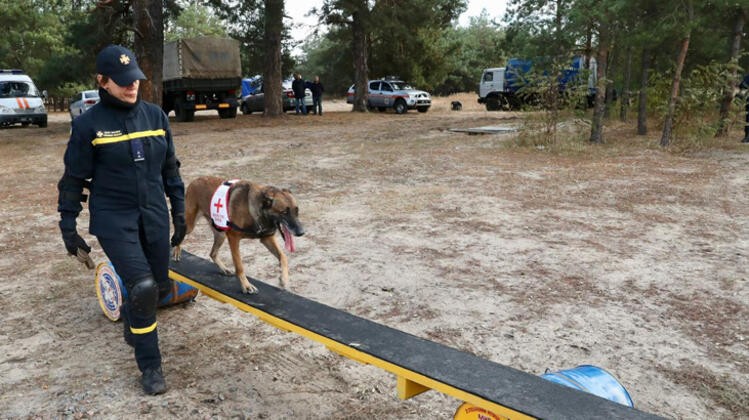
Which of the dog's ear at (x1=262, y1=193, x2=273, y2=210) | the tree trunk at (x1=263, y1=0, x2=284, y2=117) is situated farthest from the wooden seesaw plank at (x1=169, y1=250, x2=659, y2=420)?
the tree trunk at (x1=263, y1=0, x2=284, y2=117)

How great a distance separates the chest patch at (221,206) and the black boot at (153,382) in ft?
3.75

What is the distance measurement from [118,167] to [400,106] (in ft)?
87.2

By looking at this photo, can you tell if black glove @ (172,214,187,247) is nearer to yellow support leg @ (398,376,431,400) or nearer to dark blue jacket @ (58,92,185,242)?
dark blue jacket @ (58,92,185,242)

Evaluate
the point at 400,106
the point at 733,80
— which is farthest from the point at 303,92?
the point at 733,80

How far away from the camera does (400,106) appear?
29125 mm

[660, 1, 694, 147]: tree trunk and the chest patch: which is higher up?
[660, 1, 694, 147]: tree trunk

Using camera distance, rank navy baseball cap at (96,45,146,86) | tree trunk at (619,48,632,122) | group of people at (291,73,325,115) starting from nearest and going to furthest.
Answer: navy baseball cap at (96,45,146,86), tree trunk at (619,48,632,122), group of people at (291,73,325,115)

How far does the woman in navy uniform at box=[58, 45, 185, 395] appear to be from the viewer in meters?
3.12

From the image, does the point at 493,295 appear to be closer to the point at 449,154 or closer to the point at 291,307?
the point at 291,307

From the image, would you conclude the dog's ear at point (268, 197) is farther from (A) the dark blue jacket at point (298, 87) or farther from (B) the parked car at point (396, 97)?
(B) the parked car at point (396, 97)

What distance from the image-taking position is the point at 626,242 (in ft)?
20.7

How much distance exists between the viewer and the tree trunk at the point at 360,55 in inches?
984

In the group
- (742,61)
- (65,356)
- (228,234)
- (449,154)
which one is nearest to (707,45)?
(742,61)

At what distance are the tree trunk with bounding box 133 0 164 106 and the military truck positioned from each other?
14.8 ft
